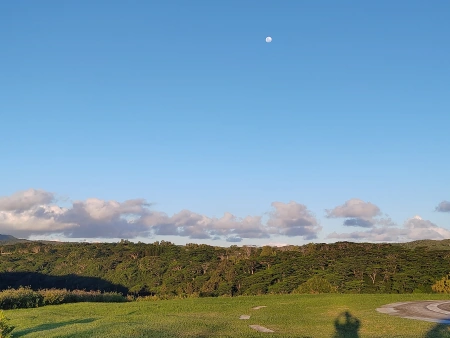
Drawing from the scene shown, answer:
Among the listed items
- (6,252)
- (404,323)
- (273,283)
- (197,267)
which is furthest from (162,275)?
(404,323)

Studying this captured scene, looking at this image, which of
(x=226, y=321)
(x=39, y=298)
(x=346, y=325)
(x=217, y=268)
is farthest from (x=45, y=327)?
(x=217, y=268)

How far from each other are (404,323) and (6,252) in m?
93.9

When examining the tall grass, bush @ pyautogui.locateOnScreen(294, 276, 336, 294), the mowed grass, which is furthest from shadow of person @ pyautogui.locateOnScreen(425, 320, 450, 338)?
bush @ pyautogui.locateOnScreen(294, 276, 336, 294)

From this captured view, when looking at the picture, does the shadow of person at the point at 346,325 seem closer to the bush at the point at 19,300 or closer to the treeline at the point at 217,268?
the bush at the point at 19,300

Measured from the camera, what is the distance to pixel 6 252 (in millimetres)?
94500

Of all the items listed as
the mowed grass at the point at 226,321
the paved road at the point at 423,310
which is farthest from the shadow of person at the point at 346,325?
the paved road at the point at 423,310

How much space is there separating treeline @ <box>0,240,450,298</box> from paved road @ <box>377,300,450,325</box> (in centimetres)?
2089

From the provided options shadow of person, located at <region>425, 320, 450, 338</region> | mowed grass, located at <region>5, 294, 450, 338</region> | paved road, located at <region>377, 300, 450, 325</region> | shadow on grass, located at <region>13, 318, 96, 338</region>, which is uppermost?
paved road, located at <region>377, 300, 450, 325</region>

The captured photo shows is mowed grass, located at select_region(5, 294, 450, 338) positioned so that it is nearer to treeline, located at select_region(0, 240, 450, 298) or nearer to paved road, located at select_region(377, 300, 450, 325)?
paved road, located at select_region(377, 300, 450, 325)

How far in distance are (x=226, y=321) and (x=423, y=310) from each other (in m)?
8.97

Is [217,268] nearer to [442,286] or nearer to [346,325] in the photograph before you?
[442,286]

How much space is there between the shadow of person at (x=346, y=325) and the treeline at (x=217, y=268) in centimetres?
2550

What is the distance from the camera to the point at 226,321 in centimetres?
1822

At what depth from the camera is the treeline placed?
153 ft
